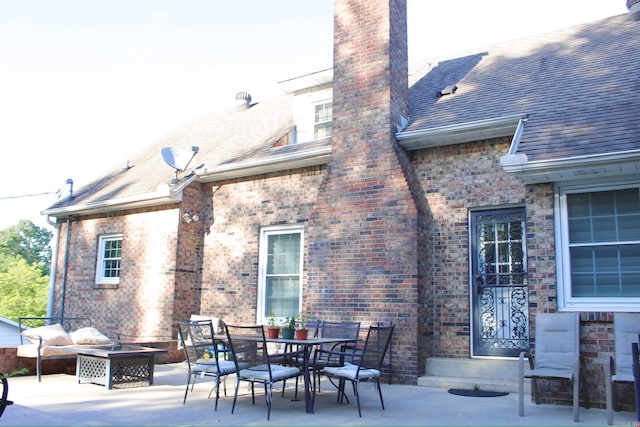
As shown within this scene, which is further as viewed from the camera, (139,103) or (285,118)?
(139,103)

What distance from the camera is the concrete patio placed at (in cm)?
548

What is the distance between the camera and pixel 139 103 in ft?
74.5

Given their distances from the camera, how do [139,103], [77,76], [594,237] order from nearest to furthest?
[594,237] → [77,76] → [139,103]

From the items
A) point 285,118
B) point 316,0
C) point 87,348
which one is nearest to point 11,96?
point 285,118

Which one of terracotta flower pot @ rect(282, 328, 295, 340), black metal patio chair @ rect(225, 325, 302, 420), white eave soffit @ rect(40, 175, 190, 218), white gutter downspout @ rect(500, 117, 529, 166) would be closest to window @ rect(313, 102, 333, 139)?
white eave soffit @ rect(40, 175, 190, 218)

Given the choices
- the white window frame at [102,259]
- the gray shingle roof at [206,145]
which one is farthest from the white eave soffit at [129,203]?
the white window frame at [102,259]

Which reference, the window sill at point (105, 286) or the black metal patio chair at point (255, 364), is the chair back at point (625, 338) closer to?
the black metal patio chair at point (255, 364)

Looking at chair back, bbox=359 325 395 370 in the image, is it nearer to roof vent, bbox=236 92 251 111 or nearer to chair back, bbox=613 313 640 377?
chair back, bbox=613 313 640 377

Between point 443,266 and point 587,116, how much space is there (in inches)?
116

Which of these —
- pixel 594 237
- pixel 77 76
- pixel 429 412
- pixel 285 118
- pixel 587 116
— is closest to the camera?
pixel 429 412

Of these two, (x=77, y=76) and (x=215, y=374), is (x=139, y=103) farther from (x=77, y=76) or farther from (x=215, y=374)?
(x=215, y=374)

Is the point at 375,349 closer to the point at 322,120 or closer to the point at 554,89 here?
the point at 554,89

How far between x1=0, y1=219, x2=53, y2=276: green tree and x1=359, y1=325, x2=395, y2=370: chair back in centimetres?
4766

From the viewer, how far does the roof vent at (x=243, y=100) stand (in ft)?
53.9
